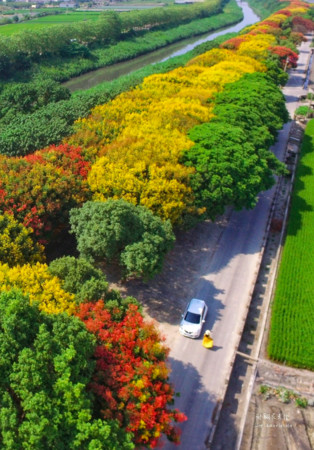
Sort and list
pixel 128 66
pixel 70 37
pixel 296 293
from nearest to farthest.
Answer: pixel 296 293 < pixel 70 37 < pixel 128 66

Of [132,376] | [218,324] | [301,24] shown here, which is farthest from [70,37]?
[132,376]

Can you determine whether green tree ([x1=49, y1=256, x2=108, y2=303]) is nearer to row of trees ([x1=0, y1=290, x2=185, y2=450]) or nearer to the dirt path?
row of trees ([x1=0, y1=290, x2=185, y2=450])

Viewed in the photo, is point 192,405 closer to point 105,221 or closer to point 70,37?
point 105,221

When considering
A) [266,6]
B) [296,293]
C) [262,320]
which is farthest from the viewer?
[266,6]

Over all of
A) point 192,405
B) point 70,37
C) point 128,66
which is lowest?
point 192,405

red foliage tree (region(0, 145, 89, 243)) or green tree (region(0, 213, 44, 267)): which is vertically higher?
red foliage tree (region(0, 145, 89, 243))

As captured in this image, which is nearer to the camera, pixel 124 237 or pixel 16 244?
pixel 16 244

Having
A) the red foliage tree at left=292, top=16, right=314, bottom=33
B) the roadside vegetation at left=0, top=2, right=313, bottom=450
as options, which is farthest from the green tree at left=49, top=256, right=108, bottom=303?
the red foliage tree at left=292, top=16, right=314, bottom=33
